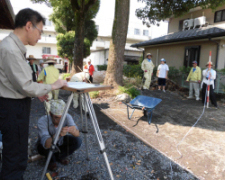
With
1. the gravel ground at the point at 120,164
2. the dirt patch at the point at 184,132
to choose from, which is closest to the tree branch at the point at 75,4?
the dirt patch at the point at 184,132

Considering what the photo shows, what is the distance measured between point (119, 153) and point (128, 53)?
24555mm

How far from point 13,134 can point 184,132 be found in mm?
4313

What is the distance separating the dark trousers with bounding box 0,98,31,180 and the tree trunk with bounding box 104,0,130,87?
6607 mm

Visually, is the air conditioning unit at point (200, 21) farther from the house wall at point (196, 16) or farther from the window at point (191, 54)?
the window at point (191, 54)

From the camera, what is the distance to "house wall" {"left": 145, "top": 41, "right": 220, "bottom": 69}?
1071cm

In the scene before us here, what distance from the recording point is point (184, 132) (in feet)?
15.9

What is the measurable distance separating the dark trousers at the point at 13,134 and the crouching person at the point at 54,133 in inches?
26.9

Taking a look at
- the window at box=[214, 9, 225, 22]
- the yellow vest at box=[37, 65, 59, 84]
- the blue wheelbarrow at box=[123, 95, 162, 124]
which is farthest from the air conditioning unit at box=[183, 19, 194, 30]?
the yellow vest at box=[37, 65, 59, 84]

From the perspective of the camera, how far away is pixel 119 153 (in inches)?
141

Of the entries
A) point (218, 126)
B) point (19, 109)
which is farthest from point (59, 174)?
point (218, 126)

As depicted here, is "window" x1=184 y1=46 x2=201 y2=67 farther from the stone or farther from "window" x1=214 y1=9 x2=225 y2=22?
the stone

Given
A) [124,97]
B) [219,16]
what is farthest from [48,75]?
[219,16]

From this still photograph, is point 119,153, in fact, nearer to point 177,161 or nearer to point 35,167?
point 177,161

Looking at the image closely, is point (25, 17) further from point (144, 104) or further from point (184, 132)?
point (184, 132)
